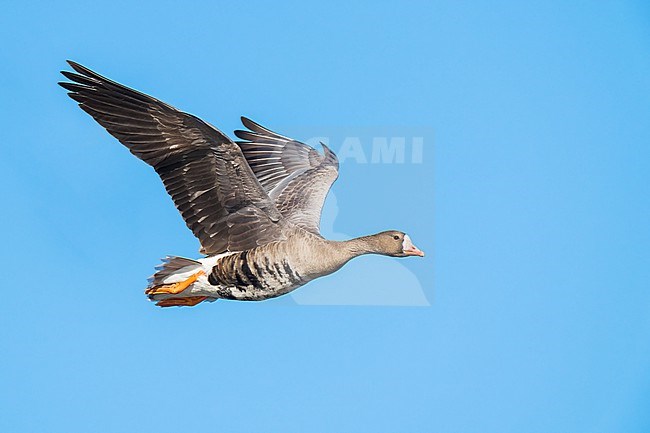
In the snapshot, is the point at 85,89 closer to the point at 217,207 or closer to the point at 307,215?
the point at 217,207

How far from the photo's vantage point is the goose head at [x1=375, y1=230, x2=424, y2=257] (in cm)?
1188

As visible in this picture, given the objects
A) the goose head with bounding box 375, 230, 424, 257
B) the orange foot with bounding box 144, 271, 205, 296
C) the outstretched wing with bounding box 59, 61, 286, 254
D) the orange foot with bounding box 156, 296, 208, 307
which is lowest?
the orange foot with bounding box 156, 296, 208, 307

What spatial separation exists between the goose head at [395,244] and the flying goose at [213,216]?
11 mm

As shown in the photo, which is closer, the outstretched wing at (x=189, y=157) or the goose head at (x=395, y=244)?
the outstretched wing at (x=189, y=157)

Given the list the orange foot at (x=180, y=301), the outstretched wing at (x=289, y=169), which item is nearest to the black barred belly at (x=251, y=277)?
the orange foot at (x=180, y=301)

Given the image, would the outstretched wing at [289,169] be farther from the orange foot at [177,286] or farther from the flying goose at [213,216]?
the orange foot at [177,286]

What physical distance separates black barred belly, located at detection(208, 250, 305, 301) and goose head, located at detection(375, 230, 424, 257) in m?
1.06

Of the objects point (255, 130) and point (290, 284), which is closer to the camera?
point (290, 284)

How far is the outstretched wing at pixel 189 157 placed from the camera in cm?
1110

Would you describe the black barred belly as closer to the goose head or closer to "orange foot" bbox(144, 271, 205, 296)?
"orange foot" bbox(144, 271, 205, 296)

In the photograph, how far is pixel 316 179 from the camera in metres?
13.9

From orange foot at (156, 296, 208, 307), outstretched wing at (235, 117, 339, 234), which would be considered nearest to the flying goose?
orange foot at (156, 296, 208, 307)

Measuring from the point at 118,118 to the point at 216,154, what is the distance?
3.86 feet

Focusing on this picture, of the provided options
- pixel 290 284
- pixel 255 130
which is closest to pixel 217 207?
pixel 290 284
